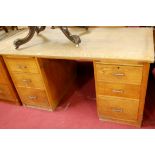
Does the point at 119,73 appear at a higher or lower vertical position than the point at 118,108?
higher

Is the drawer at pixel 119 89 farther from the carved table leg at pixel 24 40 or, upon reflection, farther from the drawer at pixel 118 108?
the carved table leg at pixel 24 40

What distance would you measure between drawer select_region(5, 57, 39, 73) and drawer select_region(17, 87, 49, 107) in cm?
22

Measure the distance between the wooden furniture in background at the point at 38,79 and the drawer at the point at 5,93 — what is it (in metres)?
0.12

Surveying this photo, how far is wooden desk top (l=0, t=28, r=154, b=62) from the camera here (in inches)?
48.4

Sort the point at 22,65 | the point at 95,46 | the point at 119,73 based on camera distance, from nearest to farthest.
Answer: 1. the point at 119,73
2. the point at 95,46
3. the point at 22,65

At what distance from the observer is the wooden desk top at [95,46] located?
1.23 m

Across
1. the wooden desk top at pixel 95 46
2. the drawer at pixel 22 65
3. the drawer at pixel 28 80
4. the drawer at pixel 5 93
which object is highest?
the wooden desk top at pixel 95 46

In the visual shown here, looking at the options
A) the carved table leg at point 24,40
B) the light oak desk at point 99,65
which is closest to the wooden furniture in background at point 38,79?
the light oak desk at point 99,65

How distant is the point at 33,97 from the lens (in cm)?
176

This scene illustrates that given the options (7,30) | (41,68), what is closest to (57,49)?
(41,68)

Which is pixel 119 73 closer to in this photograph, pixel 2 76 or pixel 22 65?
pixel 22 65

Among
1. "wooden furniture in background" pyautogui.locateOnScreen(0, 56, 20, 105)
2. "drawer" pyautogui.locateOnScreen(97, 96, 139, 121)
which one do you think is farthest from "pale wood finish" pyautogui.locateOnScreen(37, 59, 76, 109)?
"drawer" pyautogui.locateOnScreen(97, 96, 139, 121)

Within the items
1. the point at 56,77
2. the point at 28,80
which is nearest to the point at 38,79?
the point at 28,80

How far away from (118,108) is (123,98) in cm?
12
